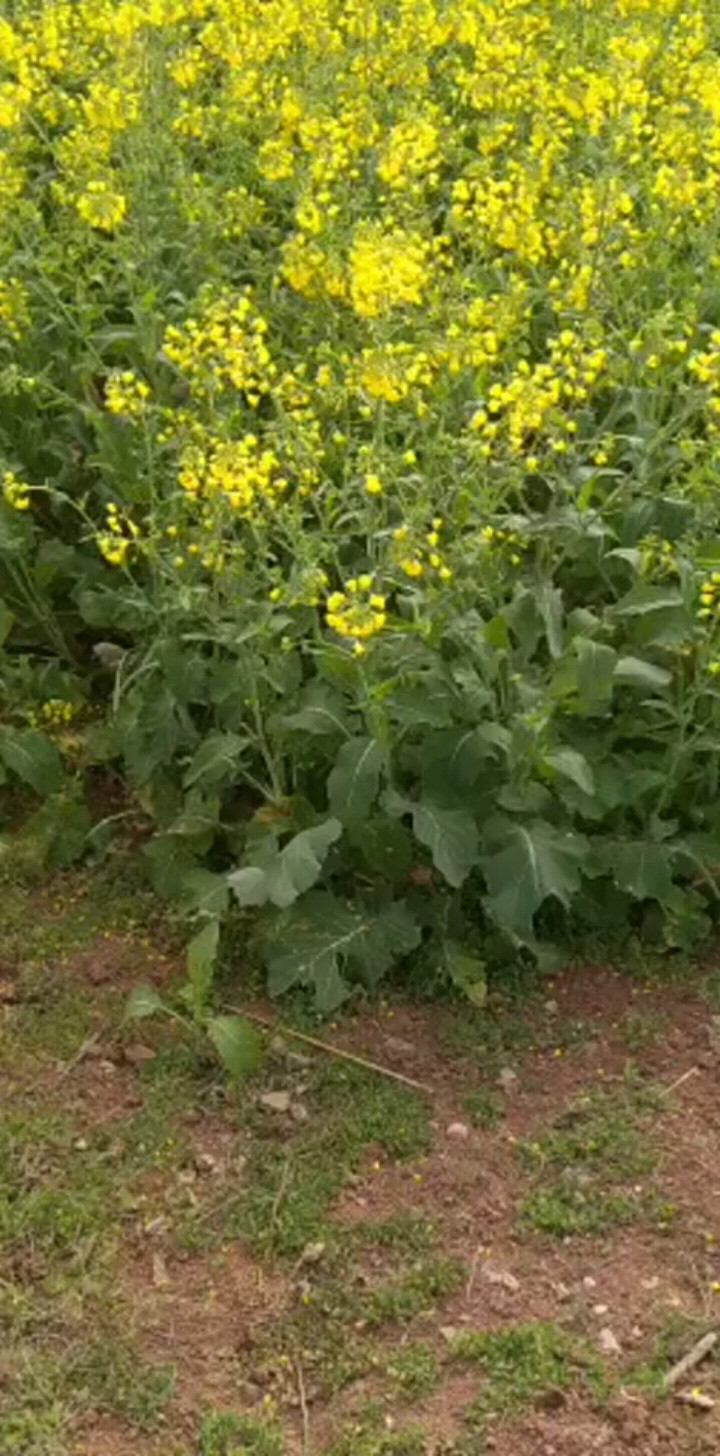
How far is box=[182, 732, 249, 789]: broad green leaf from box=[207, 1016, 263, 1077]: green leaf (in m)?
0.61

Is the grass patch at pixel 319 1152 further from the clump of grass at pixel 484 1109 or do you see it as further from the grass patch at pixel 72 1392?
the grass patch at pixel 72 1392

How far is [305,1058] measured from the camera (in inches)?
173

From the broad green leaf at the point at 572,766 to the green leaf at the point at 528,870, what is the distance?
136mm

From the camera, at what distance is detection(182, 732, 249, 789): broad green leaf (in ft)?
15.1

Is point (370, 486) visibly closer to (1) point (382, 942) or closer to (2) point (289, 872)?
A: (2) point (289, 872)

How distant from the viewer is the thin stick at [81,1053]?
444 centimetres

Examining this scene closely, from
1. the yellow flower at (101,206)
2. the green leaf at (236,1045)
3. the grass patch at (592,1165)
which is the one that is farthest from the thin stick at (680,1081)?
the yellow flower at (101,206)

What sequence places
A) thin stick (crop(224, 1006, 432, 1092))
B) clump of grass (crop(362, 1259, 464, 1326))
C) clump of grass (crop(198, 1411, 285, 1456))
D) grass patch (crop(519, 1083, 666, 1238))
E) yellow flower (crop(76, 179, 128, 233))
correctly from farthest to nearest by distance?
yellow flower (crop(76, 179, 128, 233))
thin stick (crop(224, 1006, 432, 1092))
grass patch (crop(519, 1083, 666, 1238))
clump of grass (crop(362, 1259, 464, 1326))
clump of grass (crop(198, 1411, 285, 1456))

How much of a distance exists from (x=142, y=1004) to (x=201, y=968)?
155 mm

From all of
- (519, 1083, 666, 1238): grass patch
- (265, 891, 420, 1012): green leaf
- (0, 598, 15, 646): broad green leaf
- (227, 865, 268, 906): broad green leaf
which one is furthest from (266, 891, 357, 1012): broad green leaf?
(0, 598, 15, 646): broad green leaf

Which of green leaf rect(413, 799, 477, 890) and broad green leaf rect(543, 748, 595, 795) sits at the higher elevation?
broad green leaf rect(543, 748, 595, 795)

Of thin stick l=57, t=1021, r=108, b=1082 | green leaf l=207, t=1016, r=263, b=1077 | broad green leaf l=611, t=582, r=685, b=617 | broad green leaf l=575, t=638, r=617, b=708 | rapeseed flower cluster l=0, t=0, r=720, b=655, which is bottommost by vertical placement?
thin stick l=57, t=1021, r=108, b=1082

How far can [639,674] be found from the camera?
439 centimetres

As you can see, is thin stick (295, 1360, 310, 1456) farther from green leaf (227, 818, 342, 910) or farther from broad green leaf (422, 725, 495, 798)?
broad green leaf (422, 725, 495, 798)
